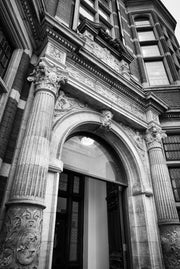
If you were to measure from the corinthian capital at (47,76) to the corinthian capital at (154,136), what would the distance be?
3772 millimetres

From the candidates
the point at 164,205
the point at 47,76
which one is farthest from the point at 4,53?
the point at 164,205

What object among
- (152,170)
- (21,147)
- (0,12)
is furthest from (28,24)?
(152,170)

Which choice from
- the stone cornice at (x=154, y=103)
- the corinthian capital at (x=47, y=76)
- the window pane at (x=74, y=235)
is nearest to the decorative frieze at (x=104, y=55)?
the stone cornice at (x=154, y=103)

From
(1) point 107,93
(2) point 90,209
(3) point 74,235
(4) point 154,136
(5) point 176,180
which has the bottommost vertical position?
(3) point 74,235

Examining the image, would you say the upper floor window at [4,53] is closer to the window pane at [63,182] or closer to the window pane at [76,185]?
the window pane at [63,182]

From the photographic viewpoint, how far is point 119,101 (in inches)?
243

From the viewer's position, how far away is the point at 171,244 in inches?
183

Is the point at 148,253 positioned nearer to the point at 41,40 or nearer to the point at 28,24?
the point at 41,40

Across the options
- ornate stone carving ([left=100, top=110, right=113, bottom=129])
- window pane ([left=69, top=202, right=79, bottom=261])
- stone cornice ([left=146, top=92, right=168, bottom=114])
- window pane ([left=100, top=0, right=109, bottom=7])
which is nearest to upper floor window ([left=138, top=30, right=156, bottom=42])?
window pane ([left=100, top=0, right=109, bottom=7])

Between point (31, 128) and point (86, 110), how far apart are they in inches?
84.3

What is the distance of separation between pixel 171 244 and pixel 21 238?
4025mm

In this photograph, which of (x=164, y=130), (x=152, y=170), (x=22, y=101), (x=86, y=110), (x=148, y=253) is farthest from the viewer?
(x=164, y=130)

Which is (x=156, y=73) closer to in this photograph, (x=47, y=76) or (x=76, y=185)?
(x=76, y=185)

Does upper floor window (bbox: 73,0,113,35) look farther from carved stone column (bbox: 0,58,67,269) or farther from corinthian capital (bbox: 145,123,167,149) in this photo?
carved stone column (bbox: 0,58,67,269)
